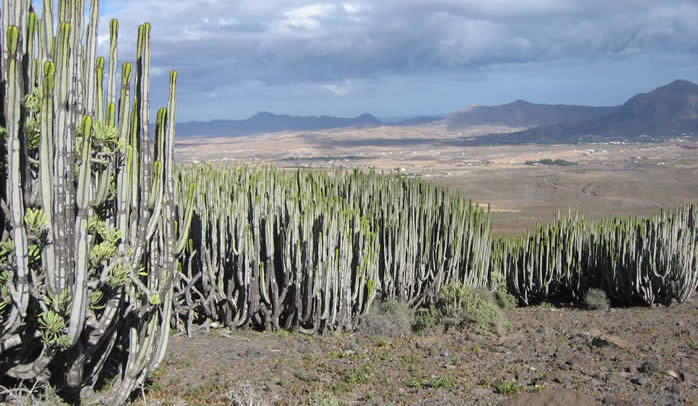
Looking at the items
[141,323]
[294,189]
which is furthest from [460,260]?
[141,323]

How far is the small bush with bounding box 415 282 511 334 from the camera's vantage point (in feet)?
28.6

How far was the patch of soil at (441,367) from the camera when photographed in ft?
19.7

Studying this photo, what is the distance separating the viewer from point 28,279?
4.46m

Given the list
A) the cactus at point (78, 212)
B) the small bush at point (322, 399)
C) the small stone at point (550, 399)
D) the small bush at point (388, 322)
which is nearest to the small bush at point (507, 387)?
the small stone at point (550, 399)

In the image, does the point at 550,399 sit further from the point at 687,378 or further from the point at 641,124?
the point at 641,124

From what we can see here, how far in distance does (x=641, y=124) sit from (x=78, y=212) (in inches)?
4714

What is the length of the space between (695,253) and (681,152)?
62.7 metres

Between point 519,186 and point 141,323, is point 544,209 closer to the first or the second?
point 519,186

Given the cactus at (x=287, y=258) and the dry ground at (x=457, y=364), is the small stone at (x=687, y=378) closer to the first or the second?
the dry ground at (x=457, y=364)

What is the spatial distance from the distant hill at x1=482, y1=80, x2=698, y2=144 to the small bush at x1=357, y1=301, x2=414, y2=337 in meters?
94.6

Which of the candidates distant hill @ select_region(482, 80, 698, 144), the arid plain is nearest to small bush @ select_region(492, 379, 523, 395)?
the arid plain

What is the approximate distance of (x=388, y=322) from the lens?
867 cm

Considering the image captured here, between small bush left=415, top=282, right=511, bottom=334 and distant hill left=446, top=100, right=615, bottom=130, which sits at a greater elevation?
distant hill left=446, top=100, right=615, bottom=130

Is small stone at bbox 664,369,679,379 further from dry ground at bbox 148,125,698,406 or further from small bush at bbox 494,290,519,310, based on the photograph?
small bush at bbox 494,290,519,310
